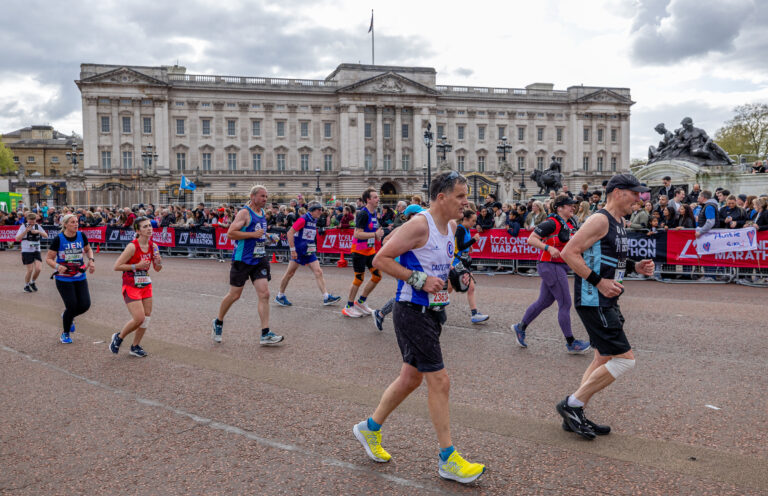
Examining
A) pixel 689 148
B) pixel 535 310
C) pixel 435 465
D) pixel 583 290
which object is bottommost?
pixel 435 465

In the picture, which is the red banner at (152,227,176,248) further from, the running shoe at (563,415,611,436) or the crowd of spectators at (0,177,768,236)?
the running shoe at (563,415,611,436)

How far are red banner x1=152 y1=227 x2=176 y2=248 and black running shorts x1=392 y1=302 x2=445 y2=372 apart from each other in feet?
76.1

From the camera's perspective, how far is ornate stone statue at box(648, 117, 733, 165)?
27156 mm

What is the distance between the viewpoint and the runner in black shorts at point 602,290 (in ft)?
16.0

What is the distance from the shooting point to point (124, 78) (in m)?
73.8

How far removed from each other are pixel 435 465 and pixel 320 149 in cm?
7923

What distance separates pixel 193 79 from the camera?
77.7 metres

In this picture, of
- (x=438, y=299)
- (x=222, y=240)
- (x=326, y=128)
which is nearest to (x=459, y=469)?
(x=438, y=299)

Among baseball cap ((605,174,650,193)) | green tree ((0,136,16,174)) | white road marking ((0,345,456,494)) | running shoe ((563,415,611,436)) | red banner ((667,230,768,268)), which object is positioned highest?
green tree ((0,136,16,174))

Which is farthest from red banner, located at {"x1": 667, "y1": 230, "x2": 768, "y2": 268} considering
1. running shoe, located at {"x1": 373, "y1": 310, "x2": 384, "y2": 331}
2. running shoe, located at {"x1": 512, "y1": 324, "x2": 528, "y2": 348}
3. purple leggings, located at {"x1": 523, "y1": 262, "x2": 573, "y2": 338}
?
running shoe, located at {"x1": 373, "y1": 310, "x2": 384, "y2": 331}

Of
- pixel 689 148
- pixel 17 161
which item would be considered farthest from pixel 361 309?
pixel 17 161

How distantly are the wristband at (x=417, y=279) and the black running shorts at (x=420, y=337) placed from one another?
0.75ft

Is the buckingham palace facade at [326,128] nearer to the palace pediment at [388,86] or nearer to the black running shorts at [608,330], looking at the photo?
the palace pediment at [388,86]

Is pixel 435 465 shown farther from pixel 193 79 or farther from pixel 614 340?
pixel 193 79
